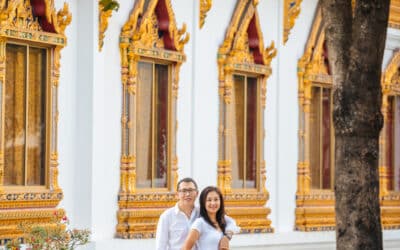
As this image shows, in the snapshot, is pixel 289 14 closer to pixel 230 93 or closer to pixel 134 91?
pixel 230 93

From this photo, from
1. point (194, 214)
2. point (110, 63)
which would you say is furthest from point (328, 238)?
point (194, 214)

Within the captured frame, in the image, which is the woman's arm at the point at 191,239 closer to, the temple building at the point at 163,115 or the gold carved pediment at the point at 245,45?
the temple building at the point at 163,115

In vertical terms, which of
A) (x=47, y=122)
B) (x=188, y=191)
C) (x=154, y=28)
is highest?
(x=154, y=28)

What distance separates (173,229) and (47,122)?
4.56 m

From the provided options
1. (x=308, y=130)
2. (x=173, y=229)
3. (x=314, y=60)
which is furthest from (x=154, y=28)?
(x=173, y=229)

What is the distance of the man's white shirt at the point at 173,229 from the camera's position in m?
12.2

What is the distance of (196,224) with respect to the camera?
11.9m

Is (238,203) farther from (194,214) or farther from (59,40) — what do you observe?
(194,214)

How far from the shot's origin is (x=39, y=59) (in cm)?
1634

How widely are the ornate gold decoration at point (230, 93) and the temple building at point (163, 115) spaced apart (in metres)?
0.02

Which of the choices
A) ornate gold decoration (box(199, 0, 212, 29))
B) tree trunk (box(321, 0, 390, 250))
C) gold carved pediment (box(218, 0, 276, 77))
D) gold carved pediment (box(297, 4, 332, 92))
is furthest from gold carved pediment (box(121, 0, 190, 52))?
tree trunk (box(321, 0, 390, 250))

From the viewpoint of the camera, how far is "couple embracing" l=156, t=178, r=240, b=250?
11.9m

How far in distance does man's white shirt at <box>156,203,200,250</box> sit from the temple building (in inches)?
148

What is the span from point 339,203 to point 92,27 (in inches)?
227
